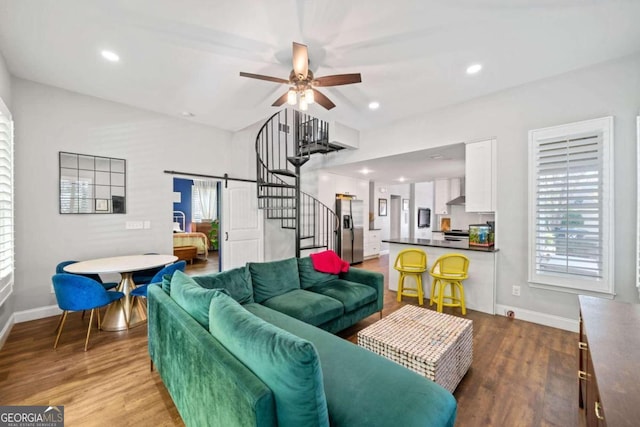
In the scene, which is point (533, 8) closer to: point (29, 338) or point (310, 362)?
point (310, 362)

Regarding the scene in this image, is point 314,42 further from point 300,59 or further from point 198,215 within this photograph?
point 198,215

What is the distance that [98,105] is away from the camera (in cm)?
370

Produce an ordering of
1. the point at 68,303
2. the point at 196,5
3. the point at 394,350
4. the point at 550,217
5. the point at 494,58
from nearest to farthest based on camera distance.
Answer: the point at 394,350 < the point at 196,5 < the point at 68,303 < the point at 494,58 < the point at 550,217

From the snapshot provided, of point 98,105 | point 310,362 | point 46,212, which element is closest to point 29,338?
point 46,212

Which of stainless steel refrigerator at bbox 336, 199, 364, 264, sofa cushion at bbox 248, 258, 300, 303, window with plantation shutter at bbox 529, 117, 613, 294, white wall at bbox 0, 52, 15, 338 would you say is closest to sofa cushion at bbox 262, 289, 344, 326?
sofa cushion at bbox 248, 258, 300, 303

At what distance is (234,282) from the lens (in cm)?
248

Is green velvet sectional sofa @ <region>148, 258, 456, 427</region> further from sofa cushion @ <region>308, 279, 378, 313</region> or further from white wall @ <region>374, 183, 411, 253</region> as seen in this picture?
white wall @ <region>374, 183, 411, 253</region>

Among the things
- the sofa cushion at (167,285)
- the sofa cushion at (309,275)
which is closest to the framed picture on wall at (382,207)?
the sofa cushion at (309,275)

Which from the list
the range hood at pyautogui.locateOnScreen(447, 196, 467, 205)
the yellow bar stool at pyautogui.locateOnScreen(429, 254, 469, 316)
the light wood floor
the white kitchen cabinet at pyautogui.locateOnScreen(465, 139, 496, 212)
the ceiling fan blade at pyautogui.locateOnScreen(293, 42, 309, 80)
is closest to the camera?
the light wood floor

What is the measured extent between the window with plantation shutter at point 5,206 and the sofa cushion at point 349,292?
295 cm

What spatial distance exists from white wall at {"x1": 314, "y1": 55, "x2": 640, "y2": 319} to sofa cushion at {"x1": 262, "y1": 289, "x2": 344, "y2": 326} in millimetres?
2429

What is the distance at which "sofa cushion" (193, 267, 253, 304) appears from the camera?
7.70 feet

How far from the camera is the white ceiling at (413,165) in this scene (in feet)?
14.2

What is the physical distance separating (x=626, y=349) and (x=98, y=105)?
5516mm
